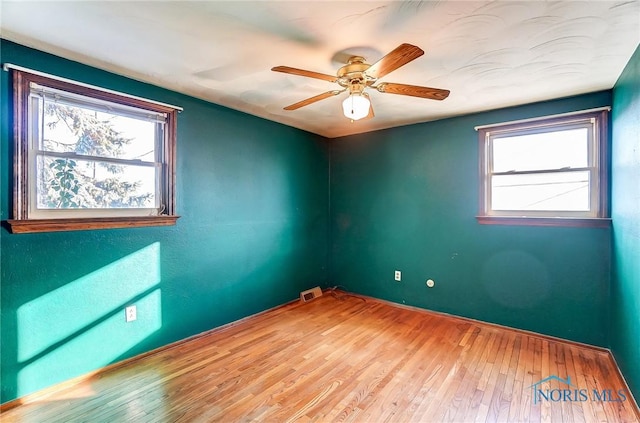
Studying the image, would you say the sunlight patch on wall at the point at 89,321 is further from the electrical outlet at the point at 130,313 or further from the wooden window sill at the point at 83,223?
the wooden window sill at the point at 83,223

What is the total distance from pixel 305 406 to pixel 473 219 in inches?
99.2

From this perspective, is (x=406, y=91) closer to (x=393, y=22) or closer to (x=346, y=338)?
(x=393, y=22)

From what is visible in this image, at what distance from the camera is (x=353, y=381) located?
2.08m

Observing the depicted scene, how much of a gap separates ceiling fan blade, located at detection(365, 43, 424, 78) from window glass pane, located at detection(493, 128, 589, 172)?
6.63 feet

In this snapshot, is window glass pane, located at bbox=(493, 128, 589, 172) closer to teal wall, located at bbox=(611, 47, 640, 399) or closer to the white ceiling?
teal wall, located at bbox=(611, 47, 640, 399)

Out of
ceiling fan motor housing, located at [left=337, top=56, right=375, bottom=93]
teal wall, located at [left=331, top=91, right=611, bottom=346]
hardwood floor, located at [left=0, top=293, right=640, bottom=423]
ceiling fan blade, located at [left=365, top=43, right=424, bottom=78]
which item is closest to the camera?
ceiling fan blade, located at [left=365, top=43, right=424, bottom=78]

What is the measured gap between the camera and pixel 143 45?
184 centimetres

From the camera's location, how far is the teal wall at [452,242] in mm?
2609

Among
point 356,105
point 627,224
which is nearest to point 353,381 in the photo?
point 356,105

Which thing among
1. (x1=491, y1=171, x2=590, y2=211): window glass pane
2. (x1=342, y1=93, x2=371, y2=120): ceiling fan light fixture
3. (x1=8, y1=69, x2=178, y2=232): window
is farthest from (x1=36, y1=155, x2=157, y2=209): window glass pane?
(x1=491, y1=171, x2=590, y2=211): window glass pane

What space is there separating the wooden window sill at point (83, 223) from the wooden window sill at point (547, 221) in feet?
10.4

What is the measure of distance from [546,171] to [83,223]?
4.02 metres

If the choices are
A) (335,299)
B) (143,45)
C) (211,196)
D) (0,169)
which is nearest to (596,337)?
(335,299)

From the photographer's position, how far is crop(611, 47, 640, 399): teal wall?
178 centimetres
